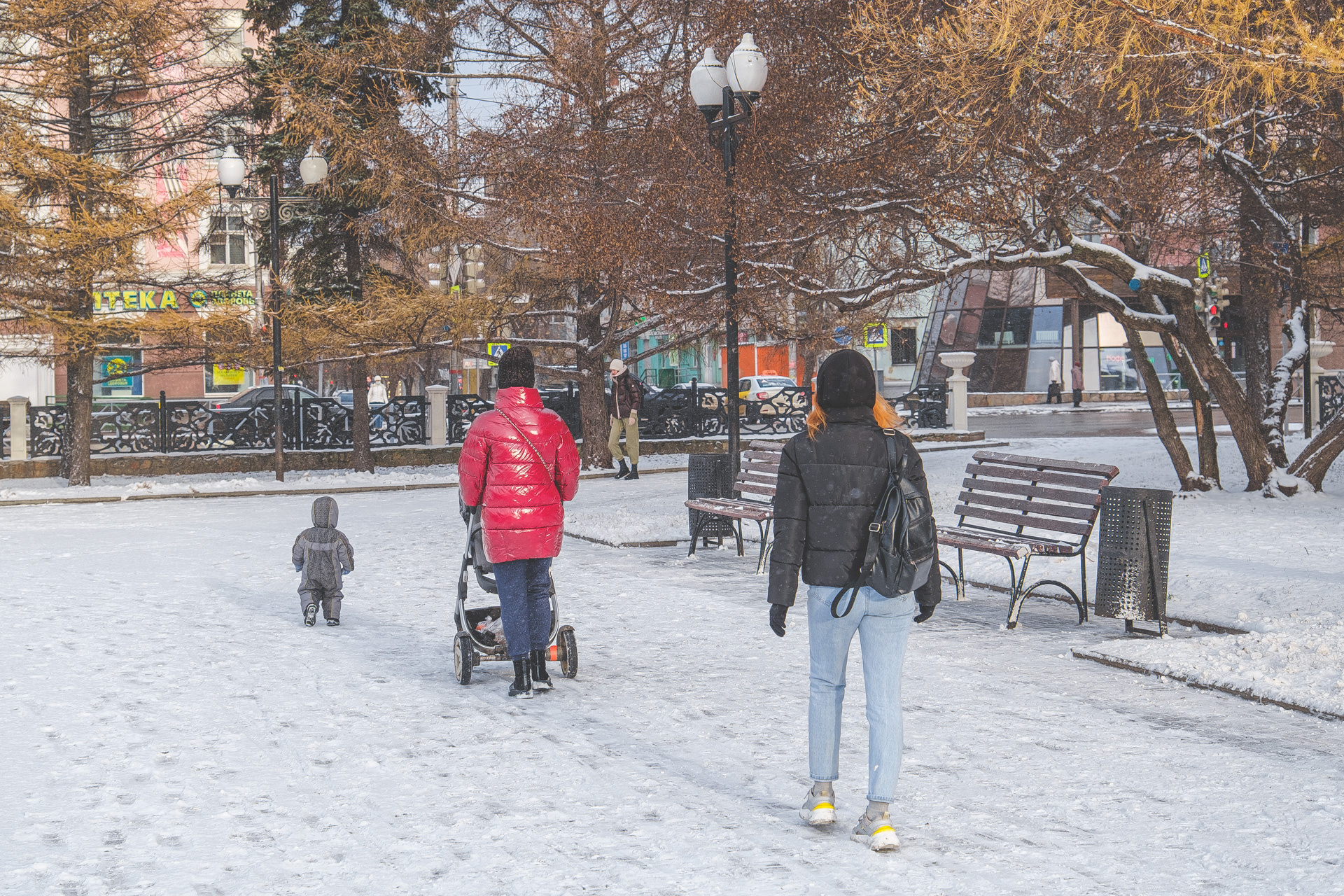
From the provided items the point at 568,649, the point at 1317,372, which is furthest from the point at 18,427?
the point at 1317,372

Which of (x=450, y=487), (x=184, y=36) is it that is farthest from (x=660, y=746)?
(x=184, y=36)

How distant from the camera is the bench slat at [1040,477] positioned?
9383mm

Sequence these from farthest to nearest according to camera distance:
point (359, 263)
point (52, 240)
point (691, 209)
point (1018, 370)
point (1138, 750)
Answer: point (1018, 370), point (359, 263), point (52, 240), point (691, 209), point (1138, 750)

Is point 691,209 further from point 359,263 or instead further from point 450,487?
point 359,263

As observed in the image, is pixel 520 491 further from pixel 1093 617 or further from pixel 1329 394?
pixel 1329 394

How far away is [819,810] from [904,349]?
62.3m

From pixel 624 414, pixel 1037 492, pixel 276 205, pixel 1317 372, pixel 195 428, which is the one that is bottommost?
pixel 1037 492

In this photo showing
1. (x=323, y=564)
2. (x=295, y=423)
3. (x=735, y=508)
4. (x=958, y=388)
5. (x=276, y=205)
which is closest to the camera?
(x=323, y=564)

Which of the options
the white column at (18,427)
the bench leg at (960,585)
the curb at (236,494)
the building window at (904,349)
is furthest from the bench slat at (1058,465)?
the building window at (904,349)

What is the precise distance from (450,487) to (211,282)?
5940 millimetres

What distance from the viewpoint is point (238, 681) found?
7.83 meters

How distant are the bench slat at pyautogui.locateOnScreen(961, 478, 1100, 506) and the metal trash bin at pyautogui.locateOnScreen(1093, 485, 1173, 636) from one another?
1.00 feet

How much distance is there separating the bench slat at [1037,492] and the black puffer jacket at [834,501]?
15.9 feet

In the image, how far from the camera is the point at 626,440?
2409 centimetres
